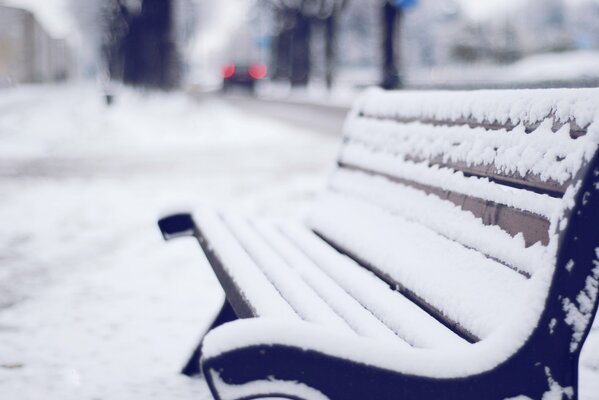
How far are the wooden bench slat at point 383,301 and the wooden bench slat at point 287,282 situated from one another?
0.39ft

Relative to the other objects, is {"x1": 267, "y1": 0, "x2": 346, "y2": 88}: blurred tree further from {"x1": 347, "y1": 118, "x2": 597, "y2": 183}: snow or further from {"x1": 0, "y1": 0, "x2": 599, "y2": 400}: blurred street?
{"x1": 347, "y1": 118, "x2": 597, "y2": 183}: snow

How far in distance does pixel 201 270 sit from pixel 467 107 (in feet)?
8.46

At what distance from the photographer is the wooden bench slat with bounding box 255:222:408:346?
5.33 ft

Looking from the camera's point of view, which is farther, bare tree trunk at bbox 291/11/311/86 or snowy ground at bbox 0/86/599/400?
bare tree trunk at bbox 291/11/311/86

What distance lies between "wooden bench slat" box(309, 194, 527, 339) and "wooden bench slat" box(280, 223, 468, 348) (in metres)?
0.04

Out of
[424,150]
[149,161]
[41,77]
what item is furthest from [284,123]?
[41,77]

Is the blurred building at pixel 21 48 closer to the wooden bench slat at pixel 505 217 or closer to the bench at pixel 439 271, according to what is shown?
the bench at pixel 439 271

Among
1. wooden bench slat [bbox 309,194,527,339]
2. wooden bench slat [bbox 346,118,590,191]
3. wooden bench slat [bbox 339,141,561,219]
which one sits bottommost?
wooden bench slat [bbox 309,194,527,339]

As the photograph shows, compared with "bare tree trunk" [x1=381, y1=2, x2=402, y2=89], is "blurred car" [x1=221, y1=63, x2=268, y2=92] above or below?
below

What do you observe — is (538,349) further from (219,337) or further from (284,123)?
(284,123)

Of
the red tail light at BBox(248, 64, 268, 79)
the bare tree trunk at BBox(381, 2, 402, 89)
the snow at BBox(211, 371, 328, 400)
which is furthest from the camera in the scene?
the red tail light at BBox(248, 64, 268, 79)

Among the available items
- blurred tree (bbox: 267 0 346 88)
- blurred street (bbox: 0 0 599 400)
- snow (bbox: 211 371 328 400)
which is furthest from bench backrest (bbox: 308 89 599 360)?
blurred tree (bbox: 267 0 346 88)

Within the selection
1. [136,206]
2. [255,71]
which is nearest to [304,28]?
[255,71]

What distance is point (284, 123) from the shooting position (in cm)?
1762
